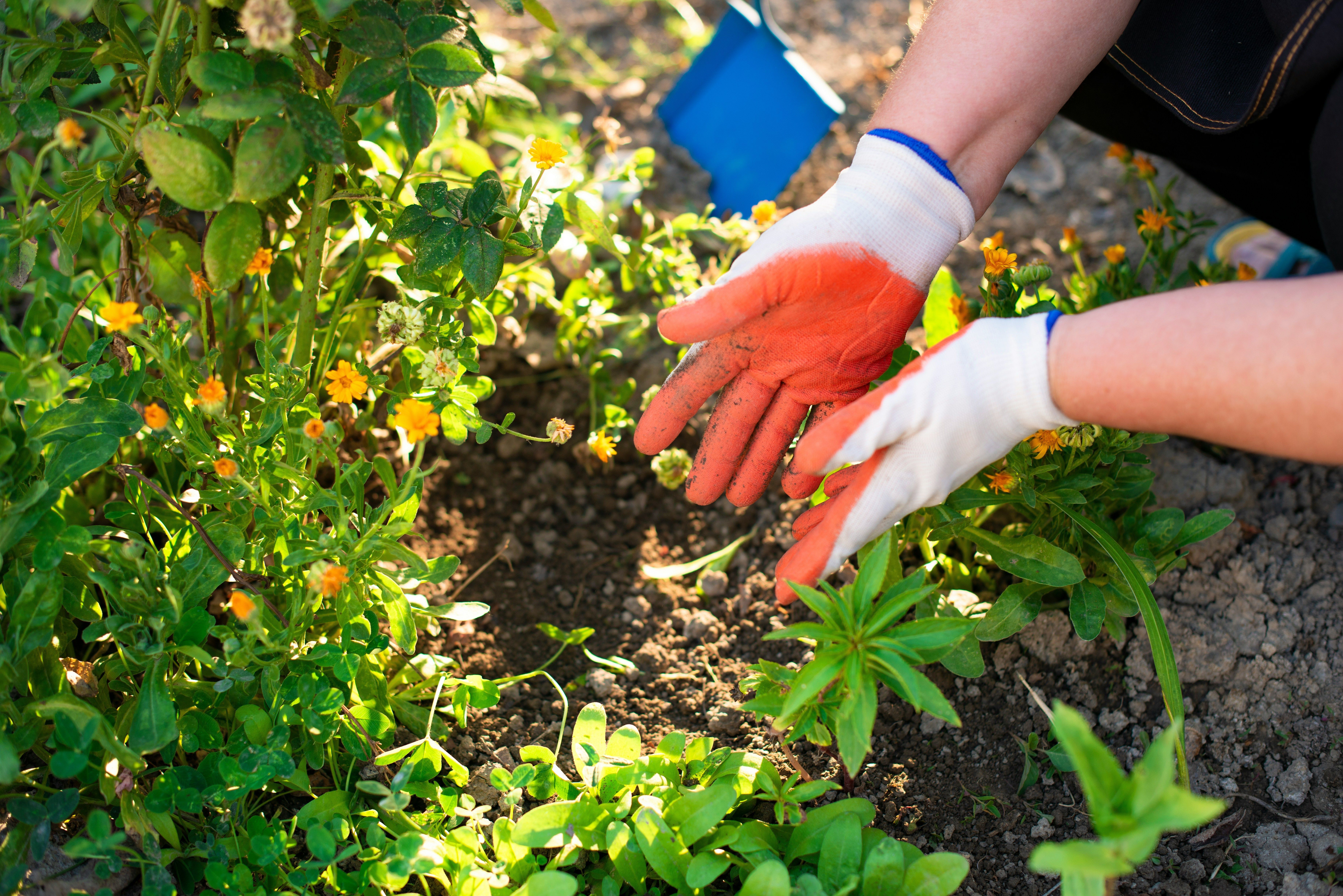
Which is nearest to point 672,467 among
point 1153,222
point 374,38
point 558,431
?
point 558,431

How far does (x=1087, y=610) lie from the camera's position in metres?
1.33

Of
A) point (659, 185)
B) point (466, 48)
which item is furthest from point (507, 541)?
point (659, 185)

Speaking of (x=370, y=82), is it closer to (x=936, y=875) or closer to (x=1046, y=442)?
(x=1046, y=442)

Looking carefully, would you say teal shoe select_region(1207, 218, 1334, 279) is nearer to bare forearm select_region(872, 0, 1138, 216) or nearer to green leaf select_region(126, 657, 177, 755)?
bare forearm select_region(872, 0, 1138, 216)

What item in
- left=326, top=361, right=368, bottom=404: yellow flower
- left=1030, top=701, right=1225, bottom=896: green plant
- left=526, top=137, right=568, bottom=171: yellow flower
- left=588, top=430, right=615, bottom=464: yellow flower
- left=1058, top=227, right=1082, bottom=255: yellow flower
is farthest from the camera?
left=1058, top=227, right=1082, bottom=255: yellow flower

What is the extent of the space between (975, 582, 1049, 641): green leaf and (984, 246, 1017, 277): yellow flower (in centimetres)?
49

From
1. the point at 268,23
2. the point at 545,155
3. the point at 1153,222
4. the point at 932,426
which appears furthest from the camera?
the point at 1153,222

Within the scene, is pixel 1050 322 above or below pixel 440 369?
above

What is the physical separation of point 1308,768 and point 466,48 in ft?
5.31

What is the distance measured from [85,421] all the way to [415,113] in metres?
0.56

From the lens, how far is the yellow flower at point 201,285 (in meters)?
1.24

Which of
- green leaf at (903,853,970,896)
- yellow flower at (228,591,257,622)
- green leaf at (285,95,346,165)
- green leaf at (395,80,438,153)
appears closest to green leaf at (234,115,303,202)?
green leaf at (285,95,346,165)

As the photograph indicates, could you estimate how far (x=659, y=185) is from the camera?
250 cm

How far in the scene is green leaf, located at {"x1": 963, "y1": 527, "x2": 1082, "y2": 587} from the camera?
1.30m
